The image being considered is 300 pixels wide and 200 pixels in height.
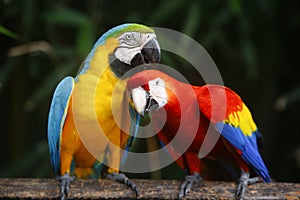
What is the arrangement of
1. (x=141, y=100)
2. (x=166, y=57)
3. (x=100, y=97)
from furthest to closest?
(x=166, y=57) < (x=100, y=97) < (x=141, y=100)

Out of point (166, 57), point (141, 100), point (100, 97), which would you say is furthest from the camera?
point (166, 57)

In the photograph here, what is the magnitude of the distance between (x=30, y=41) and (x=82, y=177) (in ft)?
2.61

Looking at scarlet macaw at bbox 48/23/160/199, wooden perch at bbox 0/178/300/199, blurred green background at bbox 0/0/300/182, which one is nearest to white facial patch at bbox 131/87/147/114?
scarlet macaw at bbox 48/23/160/199

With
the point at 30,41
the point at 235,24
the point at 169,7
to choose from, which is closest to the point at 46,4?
the point at 30,41

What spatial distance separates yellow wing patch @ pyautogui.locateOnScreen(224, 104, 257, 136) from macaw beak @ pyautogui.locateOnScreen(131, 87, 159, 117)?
0.66 feet

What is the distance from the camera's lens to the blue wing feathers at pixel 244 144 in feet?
3.95

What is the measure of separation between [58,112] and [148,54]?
0.23 m

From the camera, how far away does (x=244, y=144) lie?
47.9 inches

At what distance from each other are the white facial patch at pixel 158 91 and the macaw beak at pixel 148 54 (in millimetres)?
72

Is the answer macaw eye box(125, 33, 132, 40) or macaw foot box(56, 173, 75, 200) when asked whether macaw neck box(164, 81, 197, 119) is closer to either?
macaw eye box(125, 33, 132, 40)

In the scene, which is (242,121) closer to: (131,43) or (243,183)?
(243,183)

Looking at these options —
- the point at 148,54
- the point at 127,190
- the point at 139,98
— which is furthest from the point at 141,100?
the point at 127,190

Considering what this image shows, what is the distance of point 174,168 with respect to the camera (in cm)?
205

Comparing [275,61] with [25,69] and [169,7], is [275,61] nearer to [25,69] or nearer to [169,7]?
[169,7]
